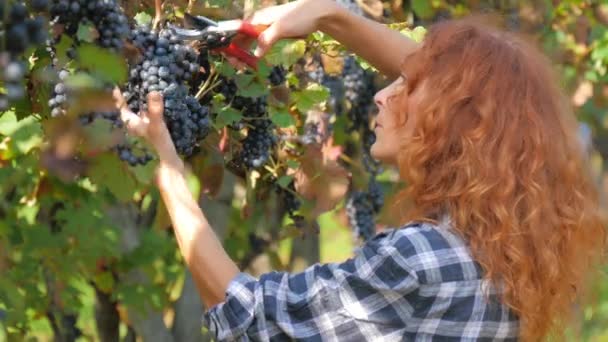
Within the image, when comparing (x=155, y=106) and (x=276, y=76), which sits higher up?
(x=155, y=106)

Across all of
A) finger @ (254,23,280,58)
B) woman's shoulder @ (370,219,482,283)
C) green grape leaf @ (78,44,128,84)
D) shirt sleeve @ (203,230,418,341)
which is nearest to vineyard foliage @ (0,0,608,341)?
green grape leaf @ (78,44,128,84)

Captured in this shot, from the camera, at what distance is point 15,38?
1.72m

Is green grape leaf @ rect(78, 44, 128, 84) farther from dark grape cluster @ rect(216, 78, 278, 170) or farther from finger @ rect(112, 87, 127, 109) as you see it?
dark grape cluster @ rect(216, 78, 278, 170)

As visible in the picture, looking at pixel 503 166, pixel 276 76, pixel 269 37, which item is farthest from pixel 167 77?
pixel 276 76

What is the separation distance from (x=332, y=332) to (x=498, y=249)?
32 cm

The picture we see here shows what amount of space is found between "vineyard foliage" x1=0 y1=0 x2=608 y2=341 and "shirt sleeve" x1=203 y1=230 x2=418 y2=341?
28cm

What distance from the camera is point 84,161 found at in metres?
2.30

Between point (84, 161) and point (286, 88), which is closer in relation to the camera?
point (84, 161)

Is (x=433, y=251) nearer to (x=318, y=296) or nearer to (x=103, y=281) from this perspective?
(x=318, y=296)

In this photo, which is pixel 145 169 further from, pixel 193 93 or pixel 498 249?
pixel 498 249

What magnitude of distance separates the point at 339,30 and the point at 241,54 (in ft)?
0.83

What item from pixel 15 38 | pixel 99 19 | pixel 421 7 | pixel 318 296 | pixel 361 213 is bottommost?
pixel 361 213

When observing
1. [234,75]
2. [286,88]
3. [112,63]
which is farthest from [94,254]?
[112,63]

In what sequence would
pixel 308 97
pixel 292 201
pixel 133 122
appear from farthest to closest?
pixel 292 201 < pixel 308 97 < pixel 133 122
